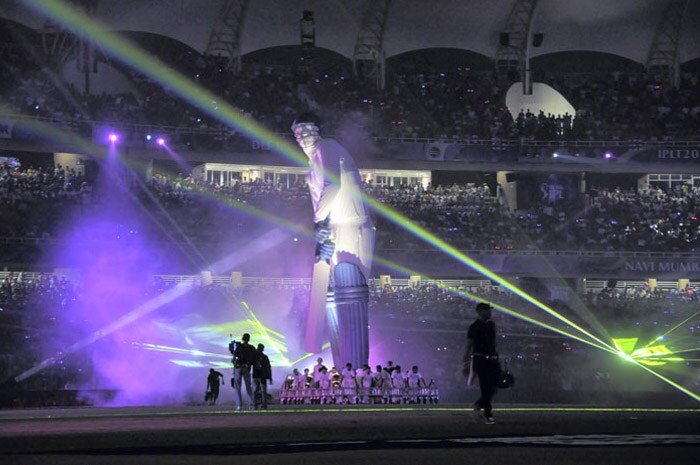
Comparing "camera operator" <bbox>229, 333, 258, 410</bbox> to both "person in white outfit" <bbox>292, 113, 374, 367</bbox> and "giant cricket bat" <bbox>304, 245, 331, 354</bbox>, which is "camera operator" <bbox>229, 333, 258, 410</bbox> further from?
"person in white outfit" <bbox>292, 113, 374, 367</bbox>

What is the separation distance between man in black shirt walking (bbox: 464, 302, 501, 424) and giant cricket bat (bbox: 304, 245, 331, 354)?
7.24 metres

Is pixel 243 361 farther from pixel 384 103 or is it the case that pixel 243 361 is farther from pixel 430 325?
pixel 384 103

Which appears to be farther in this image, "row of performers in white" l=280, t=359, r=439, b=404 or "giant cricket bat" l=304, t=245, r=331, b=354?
"row of performers in white" l=280, t=359, r=439, b=404

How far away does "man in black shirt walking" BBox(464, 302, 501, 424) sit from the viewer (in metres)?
12.3

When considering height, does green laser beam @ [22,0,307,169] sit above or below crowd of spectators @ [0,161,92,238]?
above

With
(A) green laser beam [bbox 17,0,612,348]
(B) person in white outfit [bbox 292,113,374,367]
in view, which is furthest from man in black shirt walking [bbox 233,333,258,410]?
(A) green laser beam [bbox 17,0,612,348]

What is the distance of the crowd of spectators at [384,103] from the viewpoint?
37.6m

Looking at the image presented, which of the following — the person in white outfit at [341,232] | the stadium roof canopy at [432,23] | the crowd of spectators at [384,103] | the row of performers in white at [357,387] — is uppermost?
the stadium roof canopy at [432,23]

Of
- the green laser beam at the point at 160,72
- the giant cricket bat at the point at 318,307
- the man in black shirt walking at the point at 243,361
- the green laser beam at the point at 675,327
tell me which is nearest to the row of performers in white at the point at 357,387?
the giant cricket bat at the point at 318,307

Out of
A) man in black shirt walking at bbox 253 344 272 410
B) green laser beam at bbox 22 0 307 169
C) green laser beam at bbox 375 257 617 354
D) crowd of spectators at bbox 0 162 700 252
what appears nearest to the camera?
man in black shirt walking at bbox 253 344 272 410

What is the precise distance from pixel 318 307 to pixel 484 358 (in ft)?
24.7

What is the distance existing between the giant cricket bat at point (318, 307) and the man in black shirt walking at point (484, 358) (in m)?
7.24

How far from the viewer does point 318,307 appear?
63.9 ft

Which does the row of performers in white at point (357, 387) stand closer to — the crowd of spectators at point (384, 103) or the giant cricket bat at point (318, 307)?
the giant cricket bat at point (318, 307)
